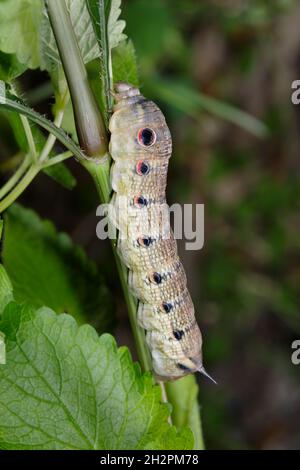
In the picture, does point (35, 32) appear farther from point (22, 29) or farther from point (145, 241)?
point (145, 241)

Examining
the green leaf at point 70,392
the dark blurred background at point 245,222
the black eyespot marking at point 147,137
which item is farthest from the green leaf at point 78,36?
the dark blurred background at point 245,222

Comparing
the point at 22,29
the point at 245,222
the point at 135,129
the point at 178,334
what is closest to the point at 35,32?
the point at 22,29

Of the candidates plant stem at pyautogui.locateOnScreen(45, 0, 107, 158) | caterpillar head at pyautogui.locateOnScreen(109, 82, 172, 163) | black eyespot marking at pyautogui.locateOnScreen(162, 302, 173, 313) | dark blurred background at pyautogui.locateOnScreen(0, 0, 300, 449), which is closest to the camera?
plant stem at pyautogui.locateOnScreen(45, 0, 107, 158)

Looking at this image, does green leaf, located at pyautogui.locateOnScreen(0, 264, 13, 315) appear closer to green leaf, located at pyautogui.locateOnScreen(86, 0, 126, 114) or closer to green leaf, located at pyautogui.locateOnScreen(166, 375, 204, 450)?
green leaf, located at pyautogui.locateOnScreen(86, 0, 126, 114)

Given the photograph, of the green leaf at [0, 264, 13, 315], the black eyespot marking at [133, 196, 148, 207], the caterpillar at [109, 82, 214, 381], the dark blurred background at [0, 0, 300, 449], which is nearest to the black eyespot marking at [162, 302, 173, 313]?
the caterpillar at [109, 82, 214, 381]

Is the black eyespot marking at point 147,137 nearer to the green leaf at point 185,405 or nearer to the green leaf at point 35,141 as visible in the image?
the green leaf at point 35,141

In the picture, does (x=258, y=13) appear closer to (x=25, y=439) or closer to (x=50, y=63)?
(x=50, y=63)

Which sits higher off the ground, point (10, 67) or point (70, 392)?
point (10, 67)
